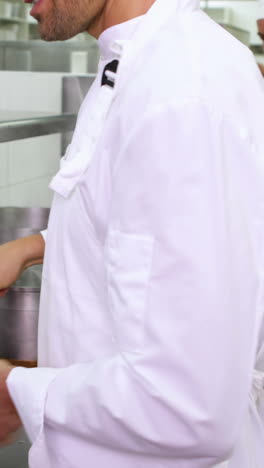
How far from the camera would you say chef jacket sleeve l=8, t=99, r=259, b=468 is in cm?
67

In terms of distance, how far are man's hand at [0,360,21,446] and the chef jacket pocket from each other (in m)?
0.17

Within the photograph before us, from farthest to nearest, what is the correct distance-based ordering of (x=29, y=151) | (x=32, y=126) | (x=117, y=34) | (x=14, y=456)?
(x=29, y=151) < (x=32, y=126) < (x=14, y=456) < (x=117, y=34)

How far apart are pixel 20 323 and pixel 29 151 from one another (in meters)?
1.88

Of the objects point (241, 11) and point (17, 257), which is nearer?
point (17, 257)

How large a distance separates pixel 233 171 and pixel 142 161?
0.28 feet

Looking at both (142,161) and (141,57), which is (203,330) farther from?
(141,57)

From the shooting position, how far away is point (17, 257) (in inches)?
42.9

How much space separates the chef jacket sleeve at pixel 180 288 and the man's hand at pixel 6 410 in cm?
11

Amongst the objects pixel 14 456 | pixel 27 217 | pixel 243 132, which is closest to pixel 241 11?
pixel 27 217

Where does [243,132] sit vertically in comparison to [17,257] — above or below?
above

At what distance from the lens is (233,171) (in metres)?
0.70

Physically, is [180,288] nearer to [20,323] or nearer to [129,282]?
[129,282]

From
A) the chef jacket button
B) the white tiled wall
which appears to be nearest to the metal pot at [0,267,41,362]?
the chef jacket button

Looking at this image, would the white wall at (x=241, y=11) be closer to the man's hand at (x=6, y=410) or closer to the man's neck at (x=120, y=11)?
the man's neck at (x=120, y=11)
